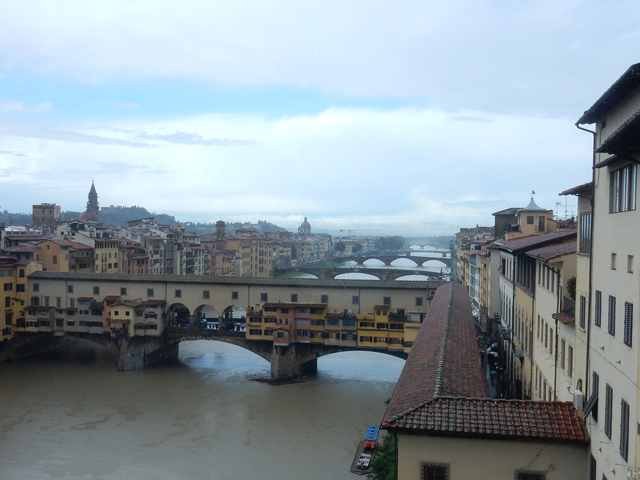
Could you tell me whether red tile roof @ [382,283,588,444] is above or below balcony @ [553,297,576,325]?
below

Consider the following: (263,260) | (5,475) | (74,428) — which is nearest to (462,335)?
(5,475)

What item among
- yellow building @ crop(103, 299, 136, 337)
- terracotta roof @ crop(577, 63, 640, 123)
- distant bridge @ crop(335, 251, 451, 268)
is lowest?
yellow building @ crop(103, 299, 136, 337)

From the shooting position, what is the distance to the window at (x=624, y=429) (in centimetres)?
650

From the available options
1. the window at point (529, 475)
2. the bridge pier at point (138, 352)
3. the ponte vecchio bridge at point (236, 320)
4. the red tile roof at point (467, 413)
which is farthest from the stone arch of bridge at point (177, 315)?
the window at point (529, 475)

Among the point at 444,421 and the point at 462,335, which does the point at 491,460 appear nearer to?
the point at 444,421

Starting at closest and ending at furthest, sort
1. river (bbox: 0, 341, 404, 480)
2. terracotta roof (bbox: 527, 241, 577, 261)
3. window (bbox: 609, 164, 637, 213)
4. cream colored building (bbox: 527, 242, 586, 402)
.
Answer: window (bbox: 609, 164, 637, 213) < cream colored building (bbox: 527, 242, 586, 402) < terracotta roof (bbox: 527, 241, 577, 261) < river (bbox: 0, 341, 404, 480)

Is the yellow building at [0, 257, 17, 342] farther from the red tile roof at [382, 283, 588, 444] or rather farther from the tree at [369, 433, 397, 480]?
the red tile roof at [382, 283, 588, 444]

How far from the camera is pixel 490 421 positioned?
27.1ft

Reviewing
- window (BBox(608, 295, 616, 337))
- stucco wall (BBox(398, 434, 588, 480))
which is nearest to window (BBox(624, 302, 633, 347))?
window (BBox(608, 295, 616, 337))

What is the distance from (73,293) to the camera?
115ft

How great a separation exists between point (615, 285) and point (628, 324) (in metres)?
0.67

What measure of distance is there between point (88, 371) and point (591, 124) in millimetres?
28063

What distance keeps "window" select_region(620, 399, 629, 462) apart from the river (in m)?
12.5

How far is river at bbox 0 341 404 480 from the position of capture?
19000mm
